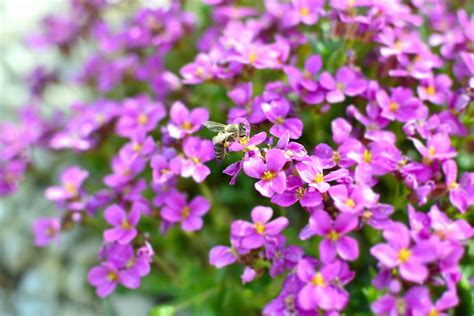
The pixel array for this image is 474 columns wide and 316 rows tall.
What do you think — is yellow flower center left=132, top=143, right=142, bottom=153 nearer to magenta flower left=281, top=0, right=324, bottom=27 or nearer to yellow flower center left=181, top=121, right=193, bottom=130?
→ yellow flower center left=181, top=121, right=193, bottom=130

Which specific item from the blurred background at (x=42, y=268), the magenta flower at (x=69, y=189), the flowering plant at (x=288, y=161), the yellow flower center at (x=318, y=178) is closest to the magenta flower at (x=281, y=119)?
the flowering plant at (x=288, y=161)

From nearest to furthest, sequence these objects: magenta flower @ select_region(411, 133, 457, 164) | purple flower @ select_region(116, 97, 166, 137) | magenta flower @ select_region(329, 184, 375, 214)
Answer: magenta flower @ select_region(329, 184, 375, 214) → magenta flower @ select_region(411, 133, 457, 164) → purple flower @ select_region(116, 97, 166, 137)

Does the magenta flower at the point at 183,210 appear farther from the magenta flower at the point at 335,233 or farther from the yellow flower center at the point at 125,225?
the magenta flower at the point at 335,233

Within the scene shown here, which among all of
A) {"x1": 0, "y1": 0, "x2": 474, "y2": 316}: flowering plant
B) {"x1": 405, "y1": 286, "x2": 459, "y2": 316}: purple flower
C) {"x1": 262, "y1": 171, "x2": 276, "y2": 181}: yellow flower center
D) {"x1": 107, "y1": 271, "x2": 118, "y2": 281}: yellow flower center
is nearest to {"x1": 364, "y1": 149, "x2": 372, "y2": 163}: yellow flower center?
{"x1": 0, "y1": 0, "x2": 474, "y2": 316}: flowering plant

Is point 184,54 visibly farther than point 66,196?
Yes

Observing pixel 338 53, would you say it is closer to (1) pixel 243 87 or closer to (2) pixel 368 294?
(1) pixel 243 87

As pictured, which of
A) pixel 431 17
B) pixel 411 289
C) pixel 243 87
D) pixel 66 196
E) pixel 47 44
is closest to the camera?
pixel 411 289

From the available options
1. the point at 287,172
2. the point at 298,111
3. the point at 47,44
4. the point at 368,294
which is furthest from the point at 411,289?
the point at 47,44

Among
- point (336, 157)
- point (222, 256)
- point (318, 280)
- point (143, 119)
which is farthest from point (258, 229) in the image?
point (143, 119)
